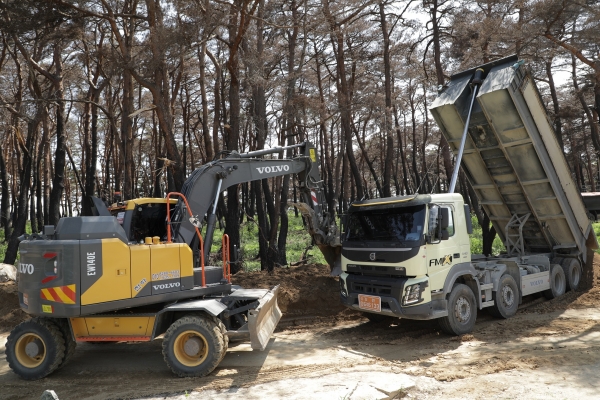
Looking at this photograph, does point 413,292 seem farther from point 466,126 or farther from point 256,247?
point 256,247

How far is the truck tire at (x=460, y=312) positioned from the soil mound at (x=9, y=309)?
914 cm

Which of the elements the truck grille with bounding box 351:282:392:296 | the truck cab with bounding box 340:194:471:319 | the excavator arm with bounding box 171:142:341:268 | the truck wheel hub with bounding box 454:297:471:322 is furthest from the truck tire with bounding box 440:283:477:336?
the excavator arm with bounding box 171:142:341:268

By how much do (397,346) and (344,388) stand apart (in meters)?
2.61

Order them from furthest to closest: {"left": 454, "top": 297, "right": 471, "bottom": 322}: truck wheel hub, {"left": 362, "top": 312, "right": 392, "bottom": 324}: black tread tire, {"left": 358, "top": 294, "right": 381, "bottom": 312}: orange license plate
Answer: {"left": 362, "top": 312, "right": 392, "bottom": 324}: black tread tire < {"left": 454, "top": 297, "right": 471, "bottom": 322}: truck wheel hub < {"left": 358, "top": 294, "right": 381, "bottom": 312}: orange license plate

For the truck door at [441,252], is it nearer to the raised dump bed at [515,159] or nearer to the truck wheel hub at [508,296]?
the truck wheel hub at [508,296]

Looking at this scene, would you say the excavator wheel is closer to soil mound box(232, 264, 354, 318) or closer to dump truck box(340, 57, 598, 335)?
soil mound box(232, 264, 354, 318)

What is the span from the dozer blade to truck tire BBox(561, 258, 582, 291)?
7.64m

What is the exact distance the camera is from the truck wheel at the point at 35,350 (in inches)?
270

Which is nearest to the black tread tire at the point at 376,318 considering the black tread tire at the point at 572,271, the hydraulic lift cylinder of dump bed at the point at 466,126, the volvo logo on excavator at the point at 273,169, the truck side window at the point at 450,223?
the truck side window at the point at 450,223

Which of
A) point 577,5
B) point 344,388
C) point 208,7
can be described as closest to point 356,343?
point 344,388

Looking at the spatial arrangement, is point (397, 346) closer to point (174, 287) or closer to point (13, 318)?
point (174, 287)

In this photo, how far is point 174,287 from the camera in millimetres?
7031

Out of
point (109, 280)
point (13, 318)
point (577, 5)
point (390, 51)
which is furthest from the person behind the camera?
point (390, 51)

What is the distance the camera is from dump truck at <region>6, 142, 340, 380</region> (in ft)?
20.8
